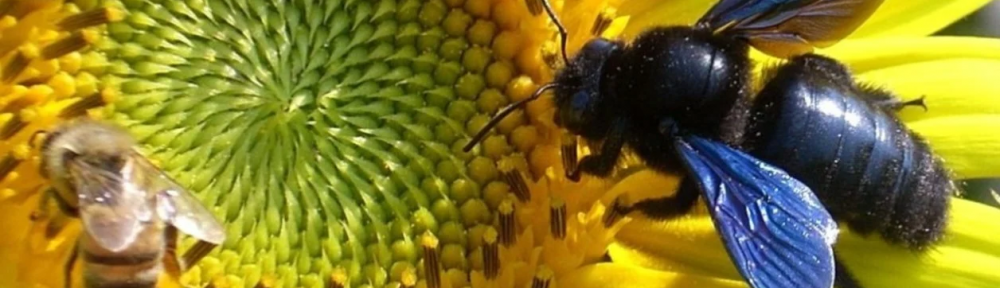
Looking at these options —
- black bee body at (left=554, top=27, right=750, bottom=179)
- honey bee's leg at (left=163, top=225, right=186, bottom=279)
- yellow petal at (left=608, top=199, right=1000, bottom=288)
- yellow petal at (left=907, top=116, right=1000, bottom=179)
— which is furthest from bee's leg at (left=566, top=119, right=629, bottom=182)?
honey bee's leg at (left=163, top=225, right=186, bottom=279)

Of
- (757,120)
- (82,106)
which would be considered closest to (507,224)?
(757,120)

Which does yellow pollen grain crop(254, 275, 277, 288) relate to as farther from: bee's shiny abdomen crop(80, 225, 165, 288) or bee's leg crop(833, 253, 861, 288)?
bee's leg crop(833, 253, 861, 288)

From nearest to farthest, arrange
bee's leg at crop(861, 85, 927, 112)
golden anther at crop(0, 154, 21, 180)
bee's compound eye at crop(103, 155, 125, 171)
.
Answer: bee's compound eye at crop(103, 155, 125, 171) → golden anther at crop(0, 154, 21, 180) → bee's leg at crop(861, 85, 927, 112)

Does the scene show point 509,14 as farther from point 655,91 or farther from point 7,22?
point 7,22

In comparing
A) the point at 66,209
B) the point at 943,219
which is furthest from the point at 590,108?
the point at 66,209

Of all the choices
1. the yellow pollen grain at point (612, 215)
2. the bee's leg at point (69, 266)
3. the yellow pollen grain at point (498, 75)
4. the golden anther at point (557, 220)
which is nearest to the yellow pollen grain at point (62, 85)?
the bee's leg at point (69, 266)

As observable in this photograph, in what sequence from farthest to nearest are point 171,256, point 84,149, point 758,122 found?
1. point 758,122
2. point 171,256
3. point 84,149
